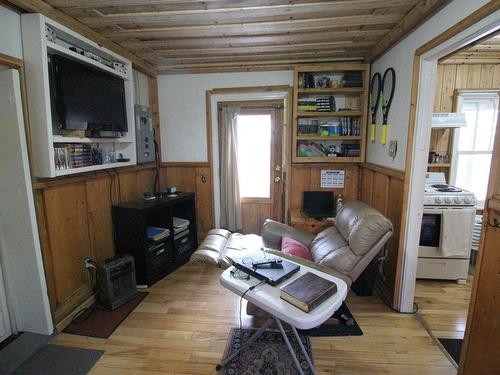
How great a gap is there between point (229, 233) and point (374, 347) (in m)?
2.13

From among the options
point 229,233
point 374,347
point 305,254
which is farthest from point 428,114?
point 229,233

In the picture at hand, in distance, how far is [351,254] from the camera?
1926 mm

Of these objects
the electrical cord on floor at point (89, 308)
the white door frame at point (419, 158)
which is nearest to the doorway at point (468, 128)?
the white door frame at point (419, 158)

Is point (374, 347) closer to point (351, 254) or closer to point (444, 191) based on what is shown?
point (351, 254)

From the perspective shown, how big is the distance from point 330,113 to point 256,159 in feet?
3.85

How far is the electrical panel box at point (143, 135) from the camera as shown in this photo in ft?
9.90

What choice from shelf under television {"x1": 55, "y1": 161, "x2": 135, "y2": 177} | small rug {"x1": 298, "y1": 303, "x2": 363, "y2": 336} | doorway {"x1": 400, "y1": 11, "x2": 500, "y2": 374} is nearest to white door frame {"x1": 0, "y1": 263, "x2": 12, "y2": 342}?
shelf under television {"x1": 55, "y1": 161, "x2": 135, "y2": 177}

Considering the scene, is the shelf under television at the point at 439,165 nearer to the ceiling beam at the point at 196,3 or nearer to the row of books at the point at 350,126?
the row of books at the point at 350,126

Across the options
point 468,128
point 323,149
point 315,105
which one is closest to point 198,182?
point 323,149

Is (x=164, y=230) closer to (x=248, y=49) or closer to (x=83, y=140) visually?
(x=83, y=140)

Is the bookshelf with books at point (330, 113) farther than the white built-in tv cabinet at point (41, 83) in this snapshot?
Yes

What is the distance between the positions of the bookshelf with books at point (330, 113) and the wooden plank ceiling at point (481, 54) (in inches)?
37.1

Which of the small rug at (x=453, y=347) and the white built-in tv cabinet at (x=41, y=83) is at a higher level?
the white built-in tv cabinet at (x=41, y=83)

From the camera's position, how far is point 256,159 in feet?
12.2
